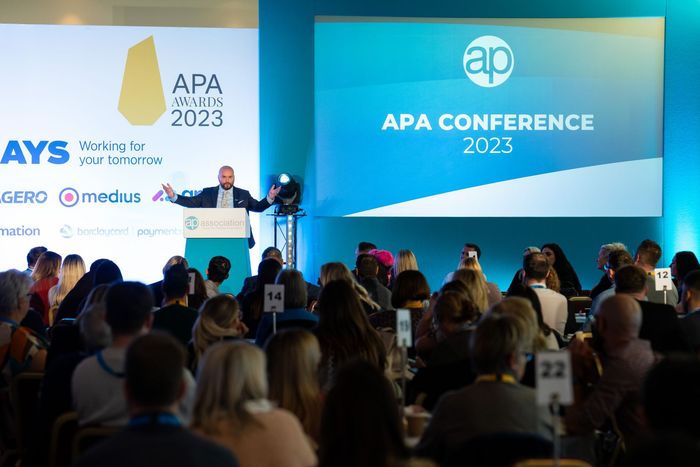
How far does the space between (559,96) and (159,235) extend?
17.8ft

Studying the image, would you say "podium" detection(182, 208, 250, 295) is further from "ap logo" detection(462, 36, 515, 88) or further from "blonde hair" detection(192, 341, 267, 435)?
"blonde hair" detection(192, 341, 267, 435)

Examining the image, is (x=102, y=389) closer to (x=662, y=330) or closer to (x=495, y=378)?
(x=495, y=378)

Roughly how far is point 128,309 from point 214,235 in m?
5.52

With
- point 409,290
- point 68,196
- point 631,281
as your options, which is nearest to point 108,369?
Result: point 409,290

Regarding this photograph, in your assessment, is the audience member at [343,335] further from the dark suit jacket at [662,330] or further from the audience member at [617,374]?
the dark suit jacket at [662,330]

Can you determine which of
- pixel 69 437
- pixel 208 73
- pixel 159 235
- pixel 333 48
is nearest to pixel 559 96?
pixel 333 48

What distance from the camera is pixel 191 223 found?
8.87m

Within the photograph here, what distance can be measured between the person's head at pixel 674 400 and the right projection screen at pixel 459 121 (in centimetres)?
926

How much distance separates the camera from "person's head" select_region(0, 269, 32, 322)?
456 cm

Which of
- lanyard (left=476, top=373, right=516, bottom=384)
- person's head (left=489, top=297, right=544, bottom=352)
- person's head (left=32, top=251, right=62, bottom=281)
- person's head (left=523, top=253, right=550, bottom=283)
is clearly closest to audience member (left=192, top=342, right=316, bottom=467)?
lanyard (left=476, top=373, right=516, bottom=384)

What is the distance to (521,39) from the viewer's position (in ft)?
37.9

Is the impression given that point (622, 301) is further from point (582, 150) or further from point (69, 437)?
point (582, 150)

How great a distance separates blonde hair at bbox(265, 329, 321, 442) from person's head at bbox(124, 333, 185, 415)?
917mm

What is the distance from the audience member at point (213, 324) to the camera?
4.54m
